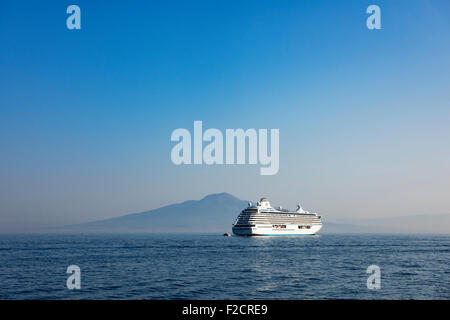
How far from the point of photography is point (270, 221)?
144m

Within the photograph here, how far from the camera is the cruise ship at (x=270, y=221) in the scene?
140m

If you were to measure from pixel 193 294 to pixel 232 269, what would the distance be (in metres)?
16.3

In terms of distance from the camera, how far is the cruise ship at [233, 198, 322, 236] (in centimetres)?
14038
